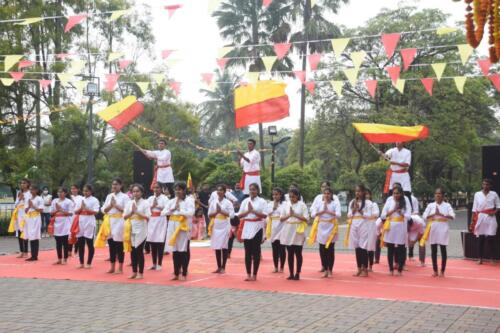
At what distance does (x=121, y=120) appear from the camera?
13578 mm

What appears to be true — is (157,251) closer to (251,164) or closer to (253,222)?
(253,222)

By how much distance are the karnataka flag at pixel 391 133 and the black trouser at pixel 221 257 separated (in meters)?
4.27

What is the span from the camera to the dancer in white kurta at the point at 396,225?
1119 cm

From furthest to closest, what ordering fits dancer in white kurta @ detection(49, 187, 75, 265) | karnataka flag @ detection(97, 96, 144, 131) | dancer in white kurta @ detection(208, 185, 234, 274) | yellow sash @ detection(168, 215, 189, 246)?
karnataka flag @ detection(97, 96, 144, 131), dancer in white kurta @ detection(49, 187, 75, 265), dancer in white kurta @ detection(208, 185, 234, 274), yellow sash @ detection(168, 215, 189, 246)

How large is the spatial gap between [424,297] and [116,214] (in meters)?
5.75

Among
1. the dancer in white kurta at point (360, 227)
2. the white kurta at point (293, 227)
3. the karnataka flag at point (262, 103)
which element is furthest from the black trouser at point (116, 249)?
the dancer in white kurta at point (360, 227)

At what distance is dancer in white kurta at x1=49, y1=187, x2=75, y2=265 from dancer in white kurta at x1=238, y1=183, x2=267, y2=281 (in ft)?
14.4

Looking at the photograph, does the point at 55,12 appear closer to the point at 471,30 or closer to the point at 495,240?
the point at 495,240

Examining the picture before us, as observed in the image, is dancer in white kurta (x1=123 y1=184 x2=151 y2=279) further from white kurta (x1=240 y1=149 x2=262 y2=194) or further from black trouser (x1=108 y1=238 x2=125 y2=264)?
white kurta (x1=240 y1=149 x2=262 y2=194)

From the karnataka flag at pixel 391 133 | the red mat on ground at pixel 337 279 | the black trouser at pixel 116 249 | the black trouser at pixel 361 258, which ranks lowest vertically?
the red mat on ground at pixel 337 279

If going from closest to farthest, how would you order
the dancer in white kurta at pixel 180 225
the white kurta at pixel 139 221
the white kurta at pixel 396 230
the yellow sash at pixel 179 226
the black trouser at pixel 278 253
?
the yellow sash at pixel 179 226
the dancer in white kurta at pixel 180 225
the white kurta at pixel 139 221
the white kurta at pixel 396 230
the black trouser at pixel 278 253

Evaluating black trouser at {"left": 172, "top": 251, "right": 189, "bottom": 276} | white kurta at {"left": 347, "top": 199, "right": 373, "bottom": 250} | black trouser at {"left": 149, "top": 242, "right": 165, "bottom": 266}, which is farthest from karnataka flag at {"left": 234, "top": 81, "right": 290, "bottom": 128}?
black trouser at {"left": 172, "top": 251, "right": 189, "bottom": 276}

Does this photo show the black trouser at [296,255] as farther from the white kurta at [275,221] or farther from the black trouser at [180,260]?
the black trouser at [180,260]

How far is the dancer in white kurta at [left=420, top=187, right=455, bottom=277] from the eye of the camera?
11.0 metres
